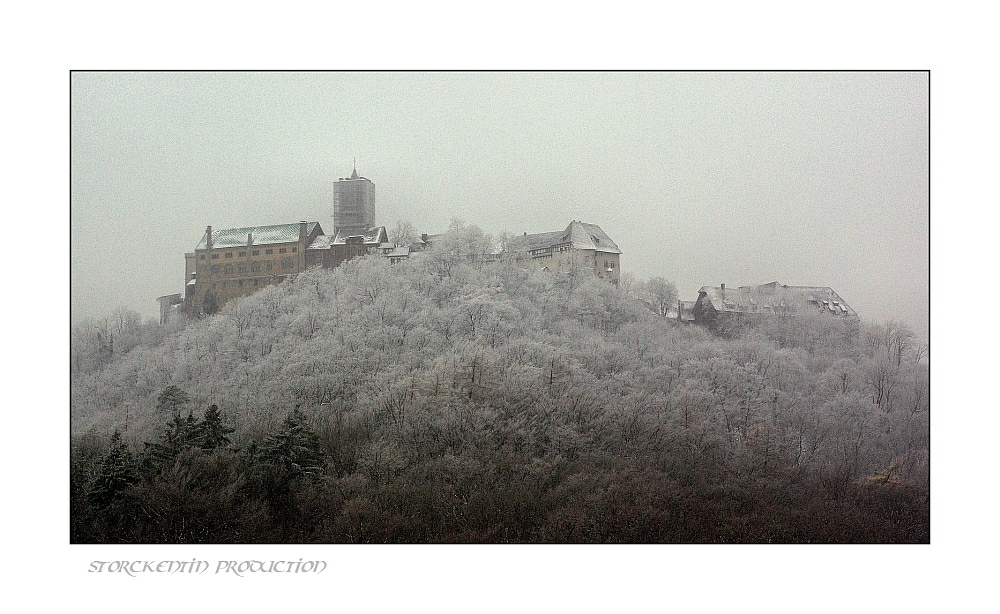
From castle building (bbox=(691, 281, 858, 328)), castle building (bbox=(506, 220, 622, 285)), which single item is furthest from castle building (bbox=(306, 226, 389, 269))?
castle building (bbox=(691, 281, 858, 328))

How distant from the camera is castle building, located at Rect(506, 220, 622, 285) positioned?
11438 mm

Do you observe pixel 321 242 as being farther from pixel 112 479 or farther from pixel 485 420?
pixel 112 479

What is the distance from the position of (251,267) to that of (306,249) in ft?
3.63

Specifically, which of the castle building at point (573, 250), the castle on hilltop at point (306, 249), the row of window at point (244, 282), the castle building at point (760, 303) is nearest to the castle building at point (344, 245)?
the castle on hilltop at point (306, 249)

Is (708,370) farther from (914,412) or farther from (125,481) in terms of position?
(125,481)

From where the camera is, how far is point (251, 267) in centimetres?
1156

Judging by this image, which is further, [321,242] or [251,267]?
[321,242]

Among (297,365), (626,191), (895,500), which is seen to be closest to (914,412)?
(895,500)

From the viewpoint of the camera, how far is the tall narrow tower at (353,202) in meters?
11.3

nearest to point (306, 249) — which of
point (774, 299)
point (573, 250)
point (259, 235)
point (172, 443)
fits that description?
point (259, 235)

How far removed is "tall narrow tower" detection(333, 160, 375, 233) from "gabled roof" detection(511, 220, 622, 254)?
2.92m

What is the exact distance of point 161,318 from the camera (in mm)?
11367

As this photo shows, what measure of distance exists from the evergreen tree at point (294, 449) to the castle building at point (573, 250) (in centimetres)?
524

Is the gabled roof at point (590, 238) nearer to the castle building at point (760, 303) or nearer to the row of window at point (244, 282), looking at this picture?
the castle building at point (760, 303)
